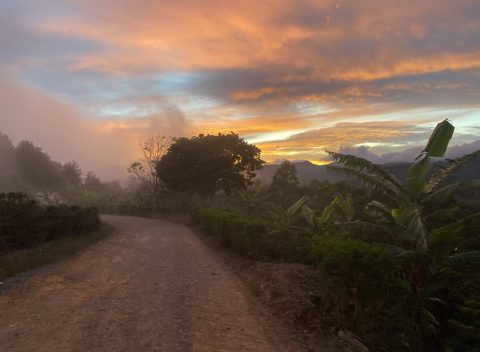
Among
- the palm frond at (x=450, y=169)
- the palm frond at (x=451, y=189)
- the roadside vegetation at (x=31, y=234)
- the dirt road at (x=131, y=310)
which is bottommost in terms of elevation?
the dirt road at (x=131, y=310)

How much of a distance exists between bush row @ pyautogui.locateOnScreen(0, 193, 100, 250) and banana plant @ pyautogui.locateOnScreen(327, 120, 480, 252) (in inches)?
476

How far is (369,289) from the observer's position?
21.0ft

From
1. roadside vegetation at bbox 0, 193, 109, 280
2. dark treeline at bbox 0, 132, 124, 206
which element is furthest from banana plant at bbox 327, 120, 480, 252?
dark treeline at bbox 0, 132, 124, 206

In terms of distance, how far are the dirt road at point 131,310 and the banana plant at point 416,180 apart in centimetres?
391

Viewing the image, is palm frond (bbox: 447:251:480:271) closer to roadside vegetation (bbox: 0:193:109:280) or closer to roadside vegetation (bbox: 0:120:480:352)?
roadside vegetation (bbox: 0:120:480:352)

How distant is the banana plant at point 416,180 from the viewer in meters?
7.94

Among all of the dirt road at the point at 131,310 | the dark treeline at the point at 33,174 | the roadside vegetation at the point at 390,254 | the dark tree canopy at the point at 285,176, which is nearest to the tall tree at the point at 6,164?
the dark treeline at the point at 33,174

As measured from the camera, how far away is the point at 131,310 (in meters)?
8.09

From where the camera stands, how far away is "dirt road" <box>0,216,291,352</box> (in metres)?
6.48

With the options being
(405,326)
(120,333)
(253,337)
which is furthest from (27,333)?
(405,326)

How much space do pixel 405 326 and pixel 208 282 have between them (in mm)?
5665

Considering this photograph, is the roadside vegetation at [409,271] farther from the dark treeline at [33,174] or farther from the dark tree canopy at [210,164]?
the dark treeline at [33,174]

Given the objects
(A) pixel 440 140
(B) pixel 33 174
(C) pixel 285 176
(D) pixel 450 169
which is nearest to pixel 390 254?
(D) pixel 450 169

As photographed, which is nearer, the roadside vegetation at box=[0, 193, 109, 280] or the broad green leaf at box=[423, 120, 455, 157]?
the broad green leaf at box=[423, 120, 455, 157]
